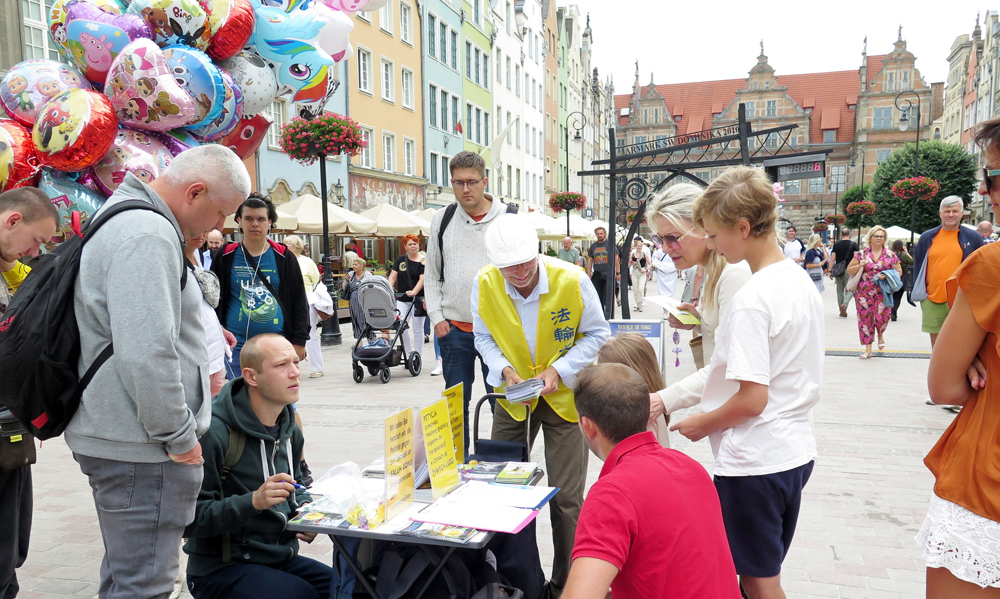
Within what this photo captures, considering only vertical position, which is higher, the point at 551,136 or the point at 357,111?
the point at 551,136

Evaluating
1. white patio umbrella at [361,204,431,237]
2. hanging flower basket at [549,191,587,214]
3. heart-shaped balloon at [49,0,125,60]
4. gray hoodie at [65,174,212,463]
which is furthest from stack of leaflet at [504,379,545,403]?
hanging flower basket at [549,191,587,214]

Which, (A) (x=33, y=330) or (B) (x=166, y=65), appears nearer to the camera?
(A) (x=33, y=330)

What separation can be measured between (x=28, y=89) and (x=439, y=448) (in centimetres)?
419

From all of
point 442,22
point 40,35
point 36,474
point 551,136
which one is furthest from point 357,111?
point 551,136

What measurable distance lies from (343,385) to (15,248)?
6.47 meters

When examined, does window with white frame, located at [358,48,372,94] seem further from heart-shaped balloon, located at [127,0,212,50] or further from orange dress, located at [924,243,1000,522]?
orange dress, located at [924,243,1000,522]

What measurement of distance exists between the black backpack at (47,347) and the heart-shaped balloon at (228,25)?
383 cm

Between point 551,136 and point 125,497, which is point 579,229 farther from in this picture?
point 125,497

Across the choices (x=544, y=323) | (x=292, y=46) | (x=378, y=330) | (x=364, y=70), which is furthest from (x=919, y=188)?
(x=544, y=323)

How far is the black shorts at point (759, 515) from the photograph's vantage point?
240 centimetres

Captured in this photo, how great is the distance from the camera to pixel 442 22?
103 ft

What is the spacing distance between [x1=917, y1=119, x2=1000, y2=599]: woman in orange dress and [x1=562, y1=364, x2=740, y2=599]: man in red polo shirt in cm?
57

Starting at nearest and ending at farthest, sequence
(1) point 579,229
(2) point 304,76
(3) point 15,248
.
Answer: (3) point 15,248 → (2) point 304,76 → (1) point 579,229

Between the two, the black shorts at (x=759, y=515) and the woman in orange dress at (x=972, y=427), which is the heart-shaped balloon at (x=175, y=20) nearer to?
the black shorts at (x=759, y=515)
